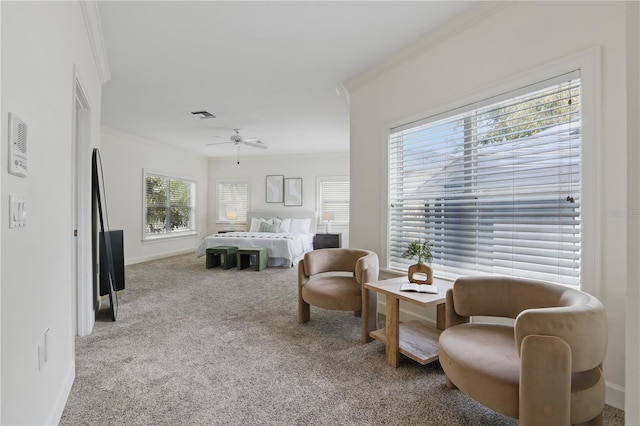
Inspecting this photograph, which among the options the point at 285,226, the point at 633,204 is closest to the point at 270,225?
the point at 285,226

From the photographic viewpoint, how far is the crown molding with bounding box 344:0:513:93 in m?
2.33

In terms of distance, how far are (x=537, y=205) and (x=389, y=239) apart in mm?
1436

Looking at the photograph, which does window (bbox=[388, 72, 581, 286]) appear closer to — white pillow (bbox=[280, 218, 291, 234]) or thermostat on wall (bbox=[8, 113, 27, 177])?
thermostat on wall (bbox=[8, 113, 27, 177])

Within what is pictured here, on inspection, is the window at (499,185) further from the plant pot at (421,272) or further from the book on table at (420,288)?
the book on table at (420,288)

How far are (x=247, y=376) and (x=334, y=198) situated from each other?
20.3 ft

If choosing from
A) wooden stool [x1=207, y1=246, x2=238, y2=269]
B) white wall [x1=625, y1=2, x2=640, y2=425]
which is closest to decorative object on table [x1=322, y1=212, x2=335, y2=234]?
wooden stool [x1=207, y1=246, x2=238, y2=269]

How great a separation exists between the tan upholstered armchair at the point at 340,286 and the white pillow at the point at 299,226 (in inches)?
174

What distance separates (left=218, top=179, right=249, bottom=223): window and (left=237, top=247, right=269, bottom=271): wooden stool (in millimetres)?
2736

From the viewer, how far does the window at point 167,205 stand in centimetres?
670

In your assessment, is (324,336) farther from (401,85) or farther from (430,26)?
(430,26)

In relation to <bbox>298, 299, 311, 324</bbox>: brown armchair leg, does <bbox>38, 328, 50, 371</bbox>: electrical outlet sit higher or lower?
higher

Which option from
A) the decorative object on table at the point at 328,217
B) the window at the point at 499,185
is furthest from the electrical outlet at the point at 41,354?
the decorative object on table at the point at 328,217

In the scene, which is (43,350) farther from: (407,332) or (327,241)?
(327,241)

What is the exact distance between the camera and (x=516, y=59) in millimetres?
2191
